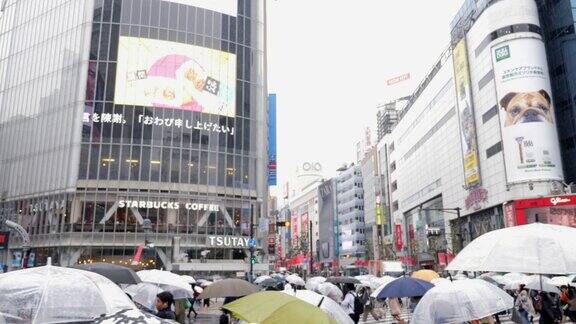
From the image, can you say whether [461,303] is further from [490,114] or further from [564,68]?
[564,68]

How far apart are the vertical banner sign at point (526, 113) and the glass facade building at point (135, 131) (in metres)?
26.3

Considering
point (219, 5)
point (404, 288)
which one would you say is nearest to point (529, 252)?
point (404, 288)

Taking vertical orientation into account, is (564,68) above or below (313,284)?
above

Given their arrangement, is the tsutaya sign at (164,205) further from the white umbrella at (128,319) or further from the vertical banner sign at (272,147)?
the white umbrella at (128,319)

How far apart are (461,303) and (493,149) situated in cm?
4656

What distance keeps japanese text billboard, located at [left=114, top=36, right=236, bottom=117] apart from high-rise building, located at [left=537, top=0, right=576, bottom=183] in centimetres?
3347

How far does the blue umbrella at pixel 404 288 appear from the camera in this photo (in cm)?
1030

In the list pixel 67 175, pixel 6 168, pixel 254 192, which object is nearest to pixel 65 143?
pixel 67 175

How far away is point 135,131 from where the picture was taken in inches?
2079

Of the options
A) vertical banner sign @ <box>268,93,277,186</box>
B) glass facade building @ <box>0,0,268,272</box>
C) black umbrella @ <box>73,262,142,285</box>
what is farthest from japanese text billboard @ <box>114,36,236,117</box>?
black umbrella @ <box>73,262,142,285</box>

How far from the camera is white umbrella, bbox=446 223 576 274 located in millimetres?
5977

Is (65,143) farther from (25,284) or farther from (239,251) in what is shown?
(25,284)

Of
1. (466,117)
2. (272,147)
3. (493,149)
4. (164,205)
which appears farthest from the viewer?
(272,147)

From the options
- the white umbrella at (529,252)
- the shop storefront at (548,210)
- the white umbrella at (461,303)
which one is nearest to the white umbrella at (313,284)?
the white umbrella at (461,303)
